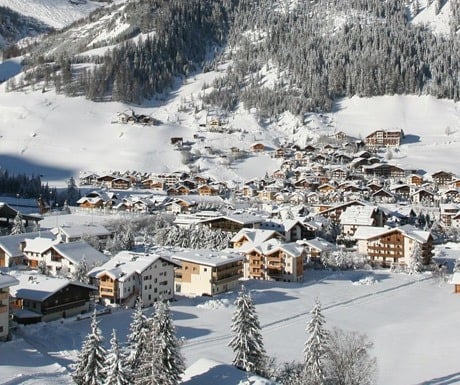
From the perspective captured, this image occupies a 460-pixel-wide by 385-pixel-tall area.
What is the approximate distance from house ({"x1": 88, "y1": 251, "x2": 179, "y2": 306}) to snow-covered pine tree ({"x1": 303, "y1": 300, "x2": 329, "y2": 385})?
11254mm

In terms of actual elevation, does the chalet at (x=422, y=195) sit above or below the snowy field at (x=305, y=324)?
above

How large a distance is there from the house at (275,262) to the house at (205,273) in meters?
3.15

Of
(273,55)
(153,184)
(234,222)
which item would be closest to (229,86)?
(273,55)

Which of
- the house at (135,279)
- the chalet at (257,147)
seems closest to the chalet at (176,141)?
the chalet at (257,147)

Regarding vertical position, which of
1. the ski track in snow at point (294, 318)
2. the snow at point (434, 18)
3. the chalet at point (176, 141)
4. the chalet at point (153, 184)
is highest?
the snow at point (434, 18)

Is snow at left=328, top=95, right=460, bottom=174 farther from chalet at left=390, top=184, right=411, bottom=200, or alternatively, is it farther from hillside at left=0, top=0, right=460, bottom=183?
chalet at left=390, top=184, right=411, bottom=200

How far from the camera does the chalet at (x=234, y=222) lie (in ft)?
146

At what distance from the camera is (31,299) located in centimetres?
2394

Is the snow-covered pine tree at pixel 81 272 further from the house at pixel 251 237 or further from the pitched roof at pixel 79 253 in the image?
the house at pixel 251 237

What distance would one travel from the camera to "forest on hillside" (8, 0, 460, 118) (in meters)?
93.1

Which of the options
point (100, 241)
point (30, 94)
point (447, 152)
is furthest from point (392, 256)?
point (30, 94)

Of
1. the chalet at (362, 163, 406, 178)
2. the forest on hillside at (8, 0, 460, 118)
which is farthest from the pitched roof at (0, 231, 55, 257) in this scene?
the forest on hillside at (8, 0, 460, 118)

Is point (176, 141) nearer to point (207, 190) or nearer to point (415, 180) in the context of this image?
point (207, 190)

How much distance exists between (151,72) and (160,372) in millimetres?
87467
